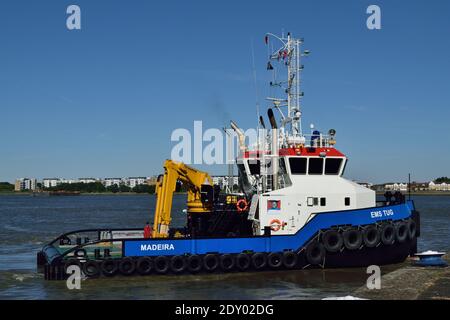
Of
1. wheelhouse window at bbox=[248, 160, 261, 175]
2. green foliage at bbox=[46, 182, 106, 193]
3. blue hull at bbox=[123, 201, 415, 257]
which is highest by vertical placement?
wheelhouse window at bbox=[248, 160, 261, 175]

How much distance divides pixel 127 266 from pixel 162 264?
102cm

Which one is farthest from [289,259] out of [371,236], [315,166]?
[315,166]

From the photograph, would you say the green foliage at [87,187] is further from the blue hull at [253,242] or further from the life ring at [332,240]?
the life ring at [332,240]

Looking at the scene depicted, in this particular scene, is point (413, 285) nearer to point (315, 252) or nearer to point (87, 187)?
point (315, 252)

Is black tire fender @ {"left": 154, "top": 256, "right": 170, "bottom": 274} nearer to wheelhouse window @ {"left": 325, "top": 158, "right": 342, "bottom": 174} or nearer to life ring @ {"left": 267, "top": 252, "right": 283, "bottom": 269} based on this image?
life ring @ {"left": 267, "top": 252, "right": 283, "bottom": 269}

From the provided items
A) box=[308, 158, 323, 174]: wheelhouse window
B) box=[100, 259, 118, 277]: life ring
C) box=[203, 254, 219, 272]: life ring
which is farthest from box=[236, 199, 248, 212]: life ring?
box=[100, 259, 118, 277]: life ring

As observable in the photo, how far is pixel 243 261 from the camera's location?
53.1 feet

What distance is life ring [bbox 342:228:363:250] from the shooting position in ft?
54.6

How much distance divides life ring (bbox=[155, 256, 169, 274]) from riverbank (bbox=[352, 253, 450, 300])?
5.51 m

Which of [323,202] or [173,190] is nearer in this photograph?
[323,202]

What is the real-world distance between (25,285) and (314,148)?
9947 millimetres
